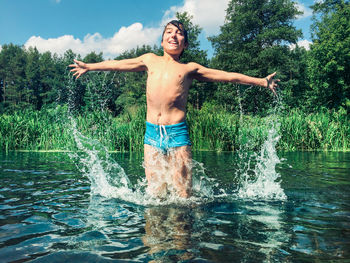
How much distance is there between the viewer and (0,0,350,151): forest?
11.9 metres

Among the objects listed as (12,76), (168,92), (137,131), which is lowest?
(137,131)

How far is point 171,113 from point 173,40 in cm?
95

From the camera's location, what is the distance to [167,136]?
3736 millimetres

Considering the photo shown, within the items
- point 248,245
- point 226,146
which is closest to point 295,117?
point 226,146

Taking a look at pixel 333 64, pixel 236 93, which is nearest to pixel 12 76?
pixel 236 93

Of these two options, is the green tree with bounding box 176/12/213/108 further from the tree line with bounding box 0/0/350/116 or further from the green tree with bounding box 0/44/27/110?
the green tree with bounding box 0/44/27/110

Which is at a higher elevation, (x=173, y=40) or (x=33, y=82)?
(x=33, y=82)

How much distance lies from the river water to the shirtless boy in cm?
33

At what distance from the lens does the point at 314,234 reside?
249 cm

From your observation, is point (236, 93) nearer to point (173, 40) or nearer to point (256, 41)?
point (256, 41)

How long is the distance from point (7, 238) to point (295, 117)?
1262cm

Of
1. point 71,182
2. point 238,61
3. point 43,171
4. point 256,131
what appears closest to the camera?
point 71,182

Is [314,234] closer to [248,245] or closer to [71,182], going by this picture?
[248,245]

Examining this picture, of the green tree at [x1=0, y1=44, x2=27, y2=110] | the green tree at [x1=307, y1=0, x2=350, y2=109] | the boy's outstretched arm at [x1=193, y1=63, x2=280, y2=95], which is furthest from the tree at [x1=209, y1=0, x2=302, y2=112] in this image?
the green tree at [x1=0, y1=44, x2=27, y2=110]
